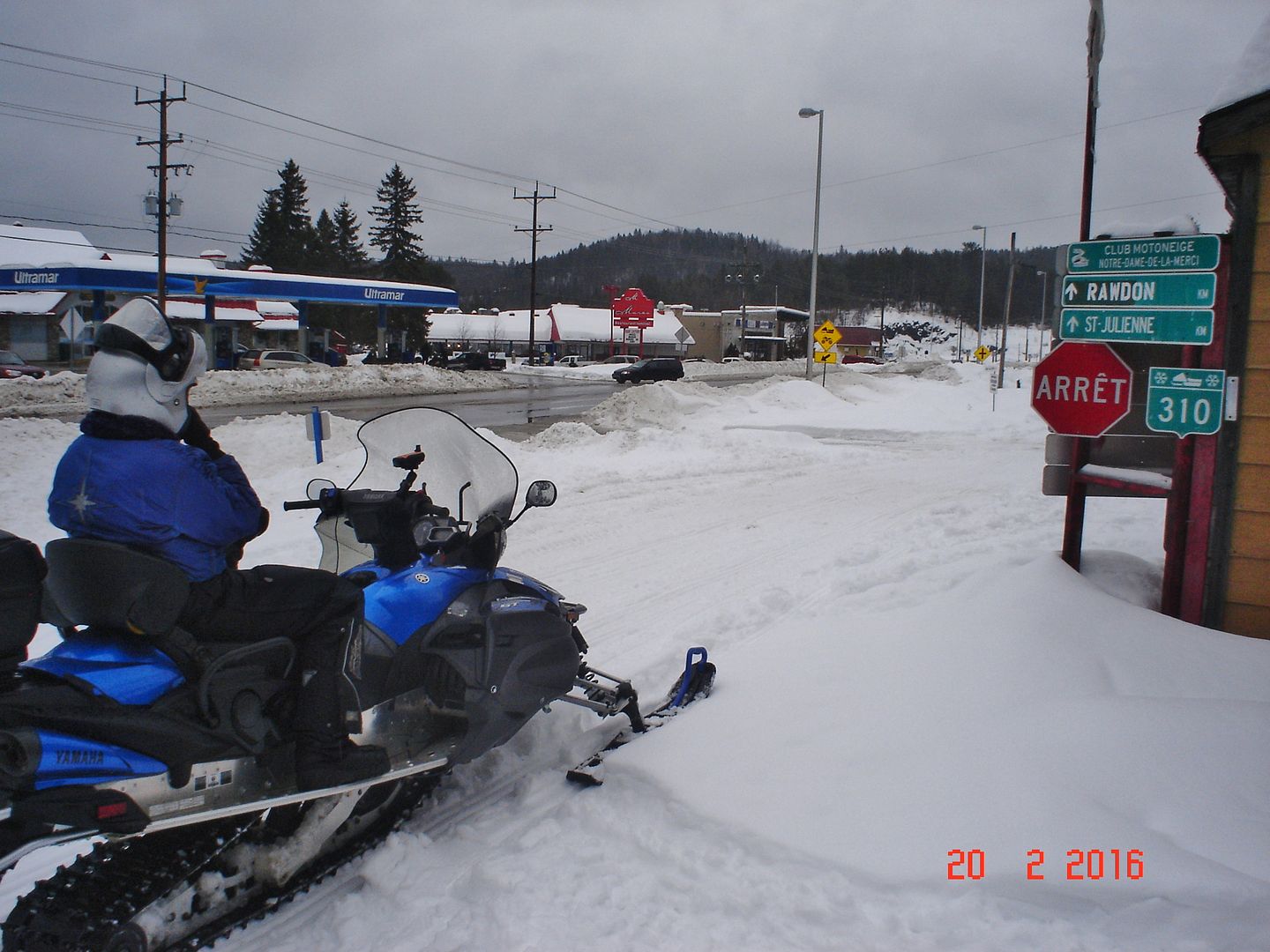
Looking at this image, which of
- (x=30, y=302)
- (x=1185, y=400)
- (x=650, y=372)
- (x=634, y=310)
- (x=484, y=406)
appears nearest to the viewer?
(x=1185, y=400)

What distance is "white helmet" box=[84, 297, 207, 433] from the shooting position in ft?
9.15

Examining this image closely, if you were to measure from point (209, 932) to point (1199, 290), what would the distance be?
5888 millimetres

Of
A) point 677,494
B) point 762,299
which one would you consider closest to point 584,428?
point 677,494

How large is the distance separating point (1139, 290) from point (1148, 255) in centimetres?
22

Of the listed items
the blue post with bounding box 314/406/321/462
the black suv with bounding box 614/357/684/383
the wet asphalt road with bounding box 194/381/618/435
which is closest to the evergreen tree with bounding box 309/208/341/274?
the black suv with bounding box 614/357/684/383

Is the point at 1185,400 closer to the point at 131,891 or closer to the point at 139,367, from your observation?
the point at 139,367

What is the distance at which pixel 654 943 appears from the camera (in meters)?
2.90

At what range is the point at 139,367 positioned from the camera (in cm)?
283

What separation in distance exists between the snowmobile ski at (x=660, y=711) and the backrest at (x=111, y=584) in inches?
76.1

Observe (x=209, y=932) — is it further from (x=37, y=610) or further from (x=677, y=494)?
(x=677, y=494)

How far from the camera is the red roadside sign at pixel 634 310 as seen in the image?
6544 centimetres

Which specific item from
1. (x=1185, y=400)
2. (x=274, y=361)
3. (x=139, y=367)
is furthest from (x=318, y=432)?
(x=274, y=361)

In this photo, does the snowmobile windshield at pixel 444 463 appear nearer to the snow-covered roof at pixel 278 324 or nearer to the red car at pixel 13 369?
the red car at pixel 13 369
